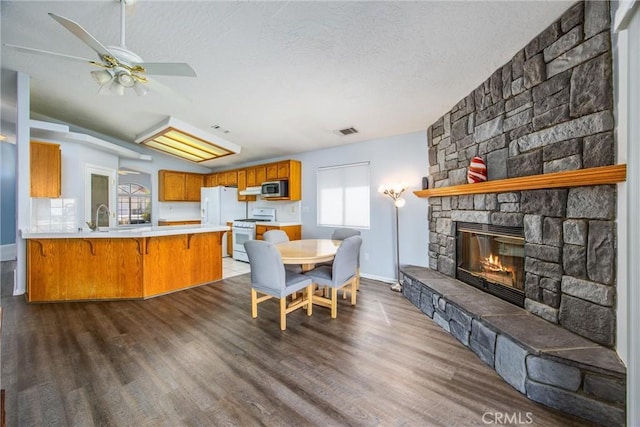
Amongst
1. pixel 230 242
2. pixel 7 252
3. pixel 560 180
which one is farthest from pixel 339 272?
pixel 7 252

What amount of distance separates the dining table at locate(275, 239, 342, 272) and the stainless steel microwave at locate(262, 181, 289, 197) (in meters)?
1.92

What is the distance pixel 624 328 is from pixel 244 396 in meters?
2.36

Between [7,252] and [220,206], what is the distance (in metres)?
4.79

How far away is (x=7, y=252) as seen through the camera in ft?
17.9

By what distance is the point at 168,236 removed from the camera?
3.58 metres

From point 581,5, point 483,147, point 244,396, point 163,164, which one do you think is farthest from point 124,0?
point 163,164

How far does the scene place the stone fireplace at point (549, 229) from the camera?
1.48 meters

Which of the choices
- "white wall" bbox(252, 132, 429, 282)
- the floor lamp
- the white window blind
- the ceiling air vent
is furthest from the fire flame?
the ceiling air vent

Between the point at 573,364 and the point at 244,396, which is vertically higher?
the point at 573,364

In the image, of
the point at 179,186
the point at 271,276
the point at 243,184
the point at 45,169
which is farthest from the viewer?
the point at 179,186

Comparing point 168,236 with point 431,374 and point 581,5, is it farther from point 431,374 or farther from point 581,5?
point 581,5

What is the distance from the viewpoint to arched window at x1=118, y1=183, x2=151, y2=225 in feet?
22.8

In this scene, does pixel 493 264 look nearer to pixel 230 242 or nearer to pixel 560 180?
pixel 560 180

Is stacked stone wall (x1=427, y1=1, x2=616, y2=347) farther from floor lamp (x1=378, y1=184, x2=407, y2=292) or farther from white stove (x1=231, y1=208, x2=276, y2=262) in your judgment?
white stove (x1=231, y1=208, x2=276, y2=262)
